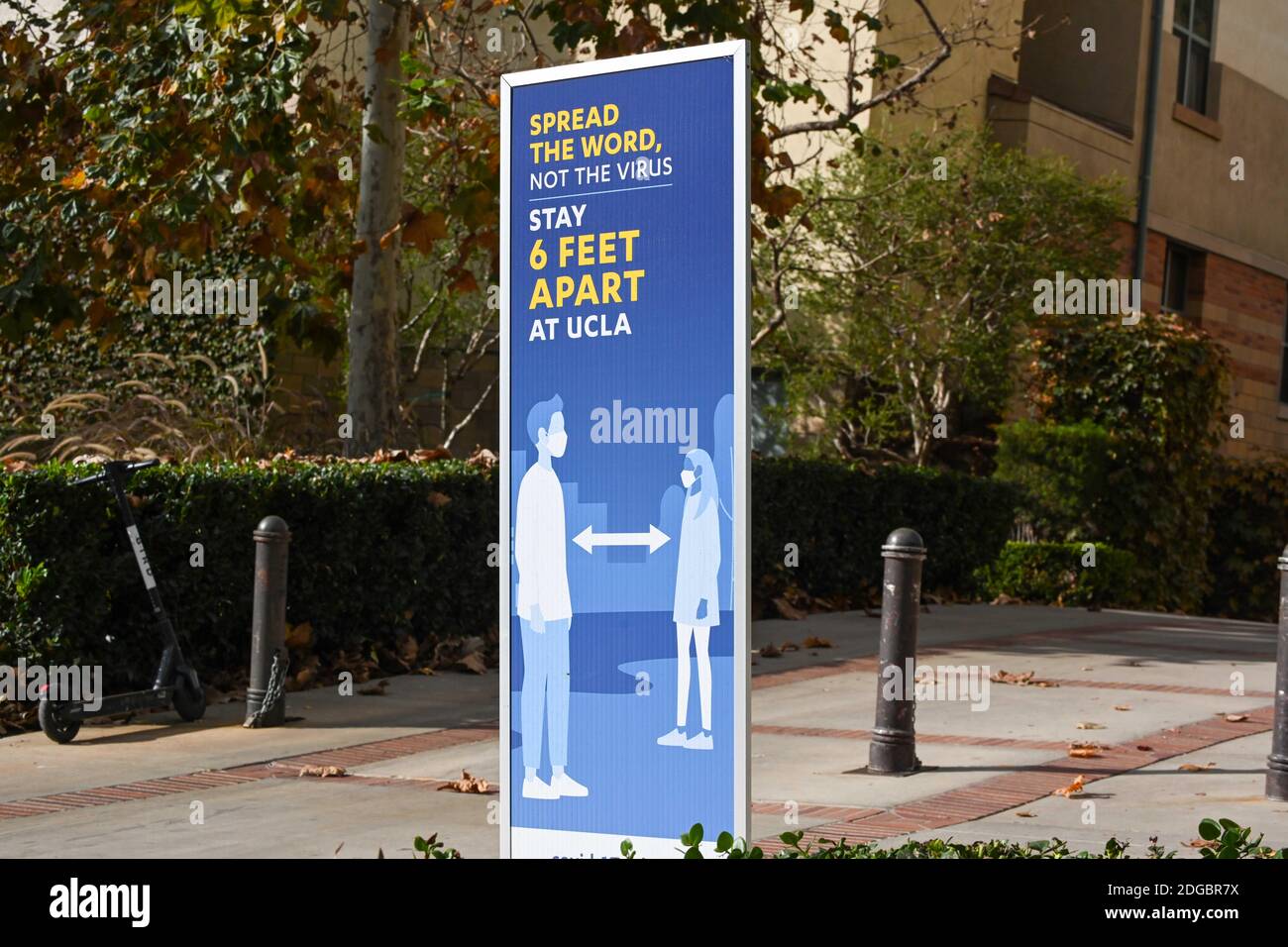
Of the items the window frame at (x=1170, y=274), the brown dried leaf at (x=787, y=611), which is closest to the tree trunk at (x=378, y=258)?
the brown dried leaf at (x=787, y=611)

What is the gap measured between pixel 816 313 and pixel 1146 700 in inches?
354

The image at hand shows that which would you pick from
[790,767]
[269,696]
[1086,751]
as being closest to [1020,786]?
[1086,751]

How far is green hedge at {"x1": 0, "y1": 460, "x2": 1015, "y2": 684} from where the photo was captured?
898 cm

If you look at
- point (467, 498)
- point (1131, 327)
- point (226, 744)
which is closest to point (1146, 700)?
point (467, 498)

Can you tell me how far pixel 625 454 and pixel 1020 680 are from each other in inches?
242

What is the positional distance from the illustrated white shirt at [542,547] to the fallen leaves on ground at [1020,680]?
5.94 m

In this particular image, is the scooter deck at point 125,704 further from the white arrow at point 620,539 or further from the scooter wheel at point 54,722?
the white arrow at point 620,539

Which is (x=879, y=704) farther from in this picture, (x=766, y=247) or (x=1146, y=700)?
(x=766, y=247)

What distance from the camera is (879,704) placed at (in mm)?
8008

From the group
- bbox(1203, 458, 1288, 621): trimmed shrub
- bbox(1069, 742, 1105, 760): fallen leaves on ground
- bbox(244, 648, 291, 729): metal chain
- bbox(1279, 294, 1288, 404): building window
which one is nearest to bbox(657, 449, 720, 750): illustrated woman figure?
bbox(1069, 742, 1105, 760): fallen leaves on ground

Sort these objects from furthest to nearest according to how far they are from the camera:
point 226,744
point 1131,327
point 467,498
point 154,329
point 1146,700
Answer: point 1131,327, point 154,329, point 467,498, point 1146,700, point 226,744

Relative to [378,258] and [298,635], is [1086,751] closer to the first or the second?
[298,635]

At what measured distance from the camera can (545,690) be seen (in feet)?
18.6
